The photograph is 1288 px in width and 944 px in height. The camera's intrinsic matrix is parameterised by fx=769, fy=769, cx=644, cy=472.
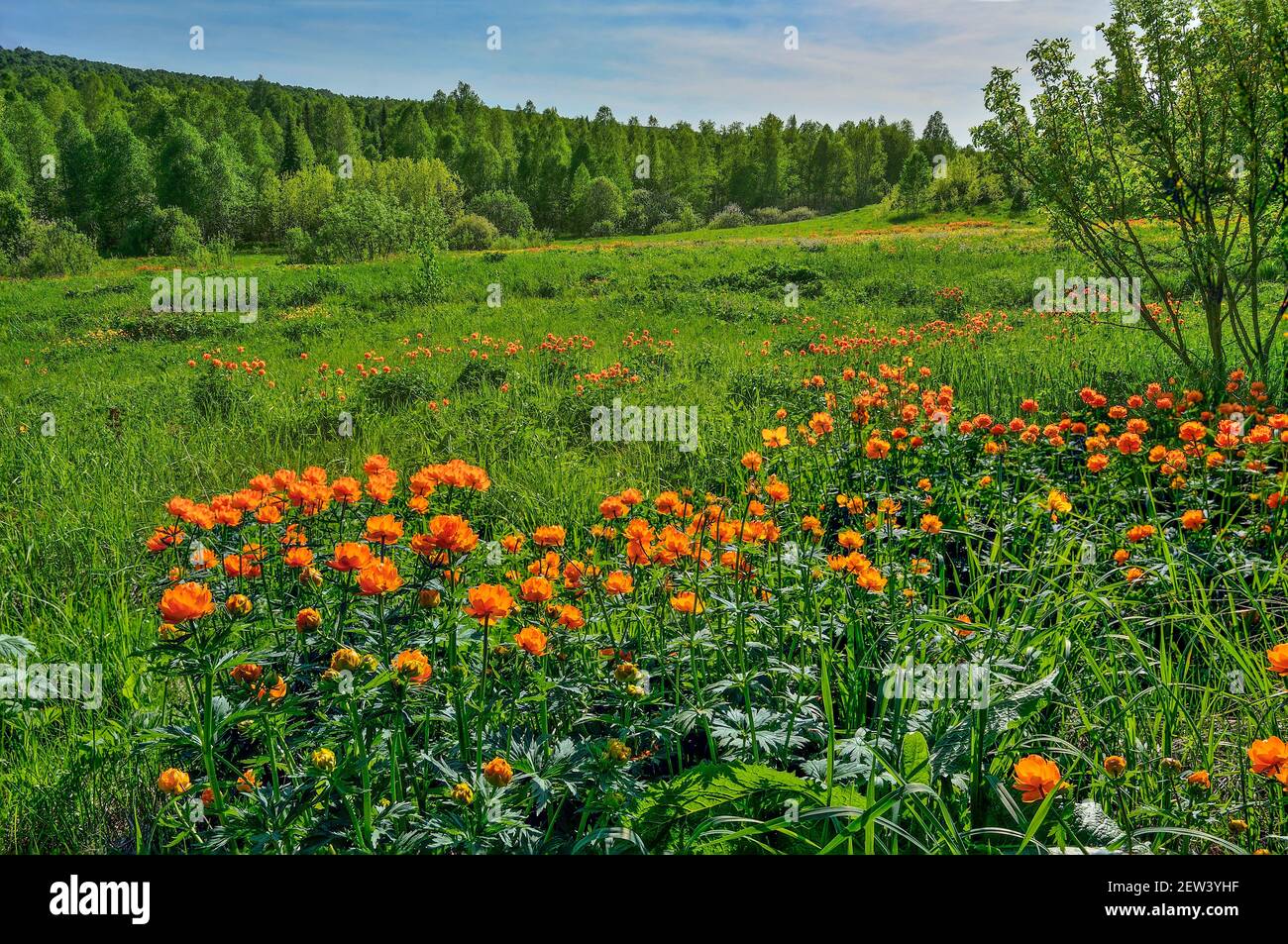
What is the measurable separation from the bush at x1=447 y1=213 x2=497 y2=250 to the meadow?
40137 millimetres

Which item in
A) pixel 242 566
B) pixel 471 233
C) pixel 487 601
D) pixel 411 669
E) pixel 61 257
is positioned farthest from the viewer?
pixel 471 233

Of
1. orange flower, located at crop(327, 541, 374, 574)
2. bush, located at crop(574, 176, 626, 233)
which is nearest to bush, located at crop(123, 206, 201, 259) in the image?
bush, located at crop(574, 176, 626, 233)

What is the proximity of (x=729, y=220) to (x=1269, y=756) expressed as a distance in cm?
6261

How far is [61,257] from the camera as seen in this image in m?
30.3

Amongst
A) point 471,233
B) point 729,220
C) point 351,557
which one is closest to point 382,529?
point 351,557

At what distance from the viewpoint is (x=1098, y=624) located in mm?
2559

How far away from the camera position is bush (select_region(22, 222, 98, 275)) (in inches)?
1183

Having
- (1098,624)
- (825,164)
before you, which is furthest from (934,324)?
(825,164)

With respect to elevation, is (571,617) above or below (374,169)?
below

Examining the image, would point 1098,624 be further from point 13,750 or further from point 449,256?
point 449,256

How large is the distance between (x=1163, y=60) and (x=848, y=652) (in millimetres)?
5697

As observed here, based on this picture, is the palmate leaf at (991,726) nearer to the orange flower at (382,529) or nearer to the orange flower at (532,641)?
the orange flower at (532,641)

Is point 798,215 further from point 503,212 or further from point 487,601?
point 487,601
